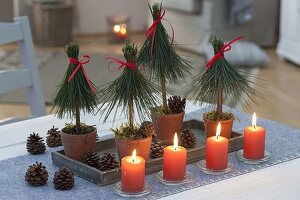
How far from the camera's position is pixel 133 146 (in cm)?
131

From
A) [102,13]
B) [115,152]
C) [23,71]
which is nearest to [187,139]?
[115,152]

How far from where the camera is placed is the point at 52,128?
5.18ft

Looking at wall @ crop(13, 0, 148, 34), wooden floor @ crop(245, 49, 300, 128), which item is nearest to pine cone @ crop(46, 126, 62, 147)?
wooden floor @ crop(245, 49, 300, 128)

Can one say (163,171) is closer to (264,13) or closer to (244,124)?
(244,124)

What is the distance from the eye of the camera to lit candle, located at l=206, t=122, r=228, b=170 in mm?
1334

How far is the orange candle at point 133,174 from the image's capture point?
3.99 feet

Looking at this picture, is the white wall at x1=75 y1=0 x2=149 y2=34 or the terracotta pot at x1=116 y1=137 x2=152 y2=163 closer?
the terracotta pot at x1=116 y1=137 x2=152 y2=163

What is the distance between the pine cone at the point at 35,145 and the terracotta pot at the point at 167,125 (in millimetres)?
260

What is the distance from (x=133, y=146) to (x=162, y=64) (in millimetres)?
216

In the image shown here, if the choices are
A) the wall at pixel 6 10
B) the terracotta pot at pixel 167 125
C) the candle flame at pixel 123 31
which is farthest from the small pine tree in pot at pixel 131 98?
the wall at pixel 6 10

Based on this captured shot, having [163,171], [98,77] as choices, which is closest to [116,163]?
[163,171]

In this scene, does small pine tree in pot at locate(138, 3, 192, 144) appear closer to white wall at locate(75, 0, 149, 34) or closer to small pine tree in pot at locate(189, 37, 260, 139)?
small pine tree in pot at locate(189, 37, 260, 139)

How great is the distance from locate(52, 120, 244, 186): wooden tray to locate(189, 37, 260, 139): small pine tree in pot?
1.4 inches

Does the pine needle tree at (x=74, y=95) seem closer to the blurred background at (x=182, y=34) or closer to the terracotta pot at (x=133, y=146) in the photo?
the terracotta pot at (x=133, y=146)
